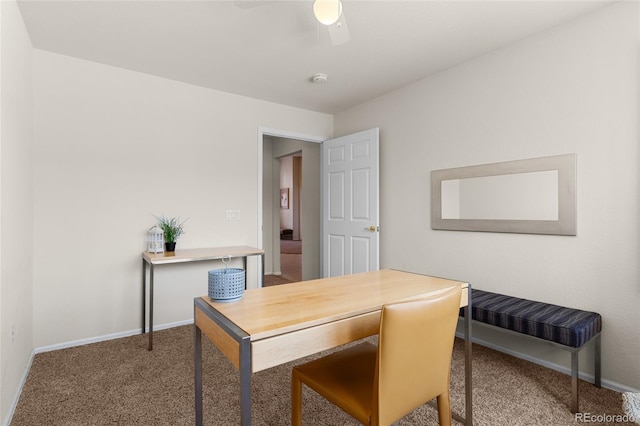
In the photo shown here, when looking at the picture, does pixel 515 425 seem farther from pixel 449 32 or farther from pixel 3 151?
pixel 3 151

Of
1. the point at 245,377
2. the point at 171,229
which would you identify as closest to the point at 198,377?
the point at 245,377

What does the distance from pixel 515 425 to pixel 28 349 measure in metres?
3.17

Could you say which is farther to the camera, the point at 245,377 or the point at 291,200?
the point at 291,200

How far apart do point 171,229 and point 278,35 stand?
189 centimetres

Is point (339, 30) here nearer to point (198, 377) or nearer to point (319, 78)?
point (319, 78)

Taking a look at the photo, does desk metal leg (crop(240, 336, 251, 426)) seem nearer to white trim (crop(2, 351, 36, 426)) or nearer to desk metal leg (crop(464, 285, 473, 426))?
desk metal leg (crop(464, 285, 473, 426))

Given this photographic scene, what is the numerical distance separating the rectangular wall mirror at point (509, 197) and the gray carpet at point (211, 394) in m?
1.02

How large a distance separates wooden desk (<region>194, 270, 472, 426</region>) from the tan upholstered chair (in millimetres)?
128

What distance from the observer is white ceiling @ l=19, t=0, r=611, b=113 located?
2.12m

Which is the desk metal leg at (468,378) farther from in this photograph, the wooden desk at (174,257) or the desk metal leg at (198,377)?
the wooden desk at (174,257)

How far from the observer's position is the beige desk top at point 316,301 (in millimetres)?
1140

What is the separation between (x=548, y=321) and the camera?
199 centimetres

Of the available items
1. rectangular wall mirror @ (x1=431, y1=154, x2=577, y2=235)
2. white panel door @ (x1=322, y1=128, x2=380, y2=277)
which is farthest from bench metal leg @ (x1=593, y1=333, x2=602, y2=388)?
white panel door @ (x1=322, y1=128, x2=380, y2=277)

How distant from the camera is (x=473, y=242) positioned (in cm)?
284
